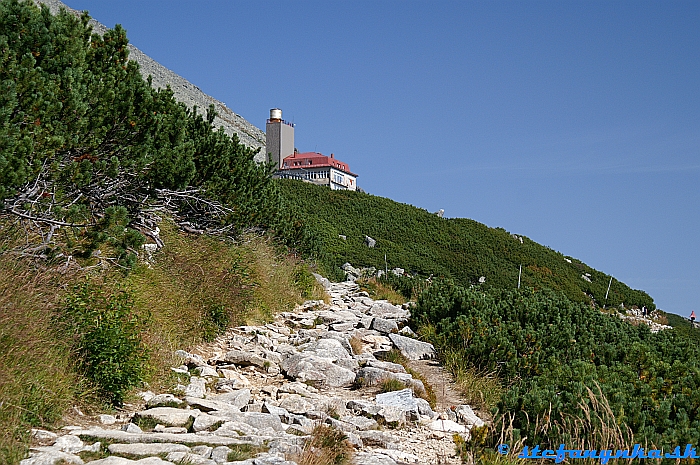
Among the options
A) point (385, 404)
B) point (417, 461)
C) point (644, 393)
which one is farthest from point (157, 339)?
point (644, 393)

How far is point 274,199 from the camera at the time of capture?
15.7 meters

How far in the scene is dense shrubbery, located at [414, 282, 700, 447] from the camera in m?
5.44

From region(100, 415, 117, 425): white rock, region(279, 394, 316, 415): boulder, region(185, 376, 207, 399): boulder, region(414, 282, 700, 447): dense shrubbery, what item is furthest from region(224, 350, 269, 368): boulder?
region(414, 282, 700, 447): dense shrubbery

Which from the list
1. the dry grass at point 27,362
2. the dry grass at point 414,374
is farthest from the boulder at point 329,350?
the dry grass at point 27,362

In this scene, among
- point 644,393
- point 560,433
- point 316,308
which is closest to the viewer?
point 560,433

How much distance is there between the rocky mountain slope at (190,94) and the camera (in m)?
58.2

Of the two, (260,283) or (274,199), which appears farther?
(274,199)

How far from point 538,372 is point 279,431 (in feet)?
13.6

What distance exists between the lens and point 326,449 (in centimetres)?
516

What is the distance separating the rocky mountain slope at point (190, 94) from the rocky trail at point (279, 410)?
4608cm

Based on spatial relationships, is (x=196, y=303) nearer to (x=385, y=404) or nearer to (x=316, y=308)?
(x=385, y=404)

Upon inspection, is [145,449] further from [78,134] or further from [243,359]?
[78,134]

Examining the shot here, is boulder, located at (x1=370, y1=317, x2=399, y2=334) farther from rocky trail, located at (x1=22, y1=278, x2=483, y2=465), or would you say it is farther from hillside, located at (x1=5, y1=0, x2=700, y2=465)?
rocky trail, located at (x1=22, y1=278, x2=483, y2=465)

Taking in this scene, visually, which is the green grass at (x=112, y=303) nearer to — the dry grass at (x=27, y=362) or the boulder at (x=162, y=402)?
the dry grass at (x=27, y=362)
